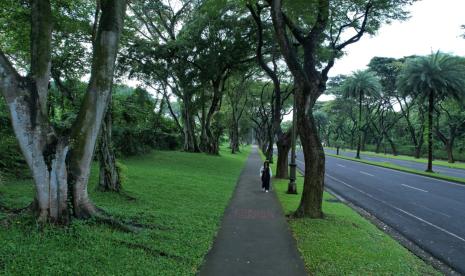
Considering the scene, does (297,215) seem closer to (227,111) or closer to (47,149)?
(47,149)

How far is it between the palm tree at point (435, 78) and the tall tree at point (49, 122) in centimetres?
2750

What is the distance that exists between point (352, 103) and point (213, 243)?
6021 cm

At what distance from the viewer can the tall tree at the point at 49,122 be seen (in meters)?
5.89

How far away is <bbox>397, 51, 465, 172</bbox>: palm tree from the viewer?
28219 millimetres

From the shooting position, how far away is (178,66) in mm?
28375

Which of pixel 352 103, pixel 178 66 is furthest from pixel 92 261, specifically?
pixel 352 103

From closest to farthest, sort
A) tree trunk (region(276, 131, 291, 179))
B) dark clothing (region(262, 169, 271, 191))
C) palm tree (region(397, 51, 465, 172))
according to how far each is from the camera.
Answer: dark clothing (region(262, 169, 271, 191)) < tree trunk (region(276, 131, 291, 179)) < palm tree (region(397, 51, 465, 172))

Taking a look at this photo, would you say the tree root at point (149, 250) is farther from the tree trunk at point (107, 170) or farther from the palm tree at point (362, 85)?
the palm tree at point (362, 85)

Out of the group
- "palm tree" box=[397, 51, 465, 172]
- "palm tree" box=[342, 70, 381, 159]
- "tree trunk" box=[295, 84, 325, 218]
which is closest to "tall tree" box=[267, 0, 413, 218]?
"tree trunk" box=[295, 84, 325, 218]

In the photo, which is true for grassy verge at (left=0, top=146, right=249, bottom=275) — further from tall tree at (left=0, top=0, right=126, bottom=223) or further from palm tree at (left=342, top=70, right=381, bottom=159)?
palm tree at (left=342, top=70, right=381, bottom=159)

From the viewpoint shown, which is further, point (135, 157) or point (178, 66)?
point (178, 66)

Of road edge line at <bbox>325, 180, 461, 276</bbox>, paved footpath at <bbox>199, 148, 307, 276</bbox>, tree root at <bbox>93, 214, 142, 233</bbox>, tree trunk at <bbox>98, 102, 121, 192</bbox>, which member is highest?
tree trunk at <bbox>98, 102, 121, 192</bbox>

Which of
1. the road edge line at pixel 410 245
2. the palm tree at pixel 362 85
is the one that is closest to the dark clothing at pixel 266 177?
the road edge line at pixel 410 245

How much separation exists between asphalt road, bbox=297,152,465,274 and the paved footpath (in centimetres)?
336
